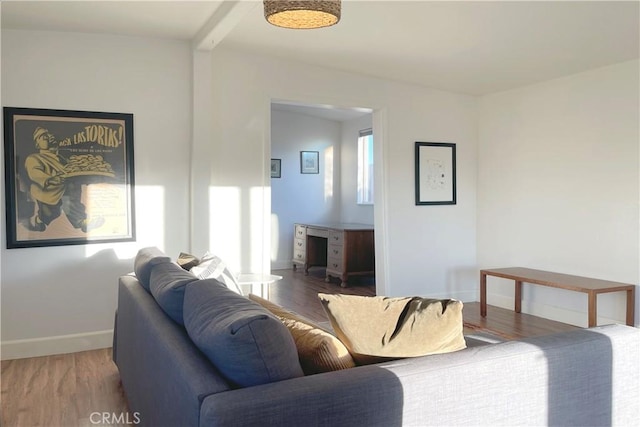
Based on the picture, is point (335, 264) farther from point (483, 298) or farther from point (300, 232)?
point (483, 298)

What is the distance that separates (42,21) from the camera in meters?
3.68

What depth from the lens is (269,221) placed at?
15.4 ft

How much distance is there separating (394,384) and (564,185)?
4033 millimetres

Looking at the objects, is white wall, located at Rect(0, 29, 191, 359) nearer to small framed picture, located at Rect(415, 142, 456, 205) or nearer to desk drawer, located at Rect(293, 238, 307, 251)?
small framed picture, located at Rect(415, 142, 456, 205)

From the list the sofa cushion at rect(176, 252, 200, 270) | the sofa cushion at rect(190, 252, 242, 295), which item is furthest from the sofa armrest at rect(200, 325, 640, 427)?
the sofa cushion at rect(176, 252, 200, 270)

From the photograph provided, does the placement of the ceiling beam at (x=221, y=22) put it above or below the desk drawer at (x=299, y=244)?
above

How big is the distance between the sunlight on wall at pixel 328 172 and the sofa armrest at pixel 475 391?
674 centimetres

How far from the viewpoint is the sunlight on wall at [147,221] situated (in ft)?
13.7

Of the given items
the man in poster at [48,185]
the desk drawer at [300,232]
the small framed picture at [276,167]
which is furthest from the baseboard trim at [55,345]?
the small framed picture at [276,167]

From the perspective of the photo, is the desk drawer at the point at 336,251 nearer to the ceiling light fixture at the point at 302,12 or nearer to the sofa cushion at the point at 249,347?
the ceiling light fixture at the point at 302,12

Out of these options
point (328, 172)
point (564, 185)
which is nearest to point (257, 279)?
point (564, 185)

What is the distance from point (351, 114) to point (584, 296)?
434 cm

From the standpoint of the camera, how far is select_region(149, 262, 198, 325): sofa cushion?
1.99m

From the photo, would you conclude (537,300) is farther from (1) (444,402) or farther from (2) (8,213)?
(2) (8,213)
